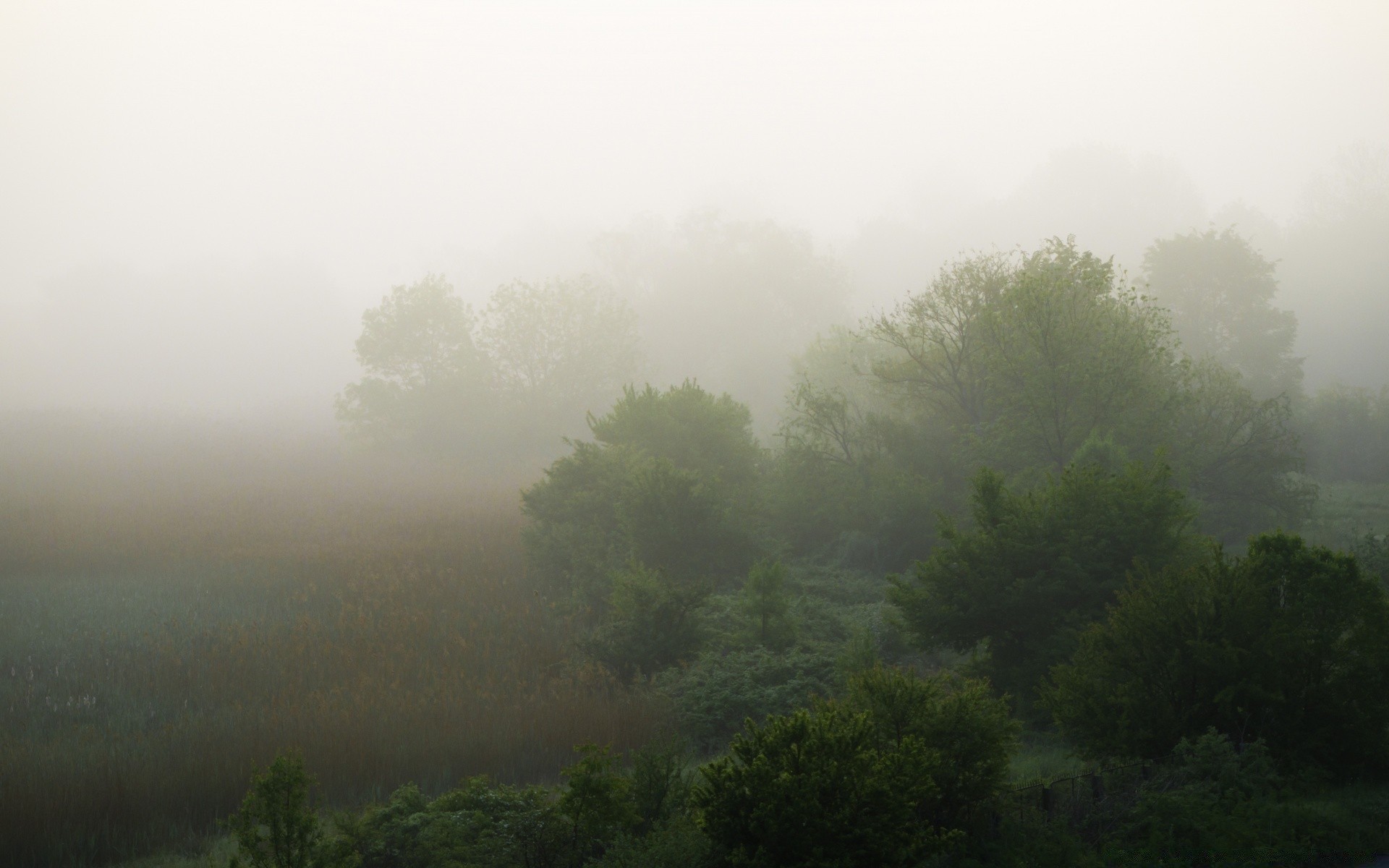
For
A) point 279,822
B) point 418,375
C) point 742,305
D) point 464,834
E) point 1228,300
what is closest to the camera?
point 279,822

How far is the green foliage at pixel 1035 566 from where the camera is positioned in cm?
1087

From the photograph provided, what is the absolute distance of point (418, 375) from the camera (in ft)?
145

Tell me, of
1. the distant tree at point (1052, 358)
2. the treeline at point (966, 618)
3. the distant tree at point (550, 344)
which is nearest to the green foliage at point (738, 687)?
the treeline at point (966, 618)

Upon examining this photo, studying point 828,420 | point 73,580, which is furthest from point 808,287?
point 73,580

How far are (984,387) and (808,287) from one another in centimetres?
3892

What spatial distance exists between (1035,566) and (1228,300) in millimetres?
40941

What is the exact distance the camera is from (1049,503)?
1158 cm

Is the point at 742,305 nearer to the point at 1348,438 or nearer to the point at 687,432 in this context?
the point at 1348,438

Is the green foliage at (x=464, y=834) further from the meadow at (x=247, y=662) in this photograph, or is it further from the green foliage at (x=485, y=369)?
the green foliage at (x=485, y=369)

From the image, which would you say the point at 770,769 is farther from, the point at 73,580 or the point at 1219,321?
the point at 1219,321

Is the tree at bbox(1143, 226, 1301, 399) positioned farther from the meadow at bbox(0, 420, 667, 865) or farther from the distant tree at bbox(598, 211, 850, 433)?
the meadow at bbox(0, 420, 667, 865)

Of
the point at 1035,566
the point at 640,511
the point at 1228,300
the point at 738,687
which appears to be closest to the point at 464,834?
the point at 738,687

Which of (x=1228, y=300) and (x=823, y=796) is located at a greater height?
→ (x=1228, y=300)

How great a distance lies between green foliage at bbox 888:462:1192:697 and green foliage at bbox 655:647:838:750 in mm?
1563
